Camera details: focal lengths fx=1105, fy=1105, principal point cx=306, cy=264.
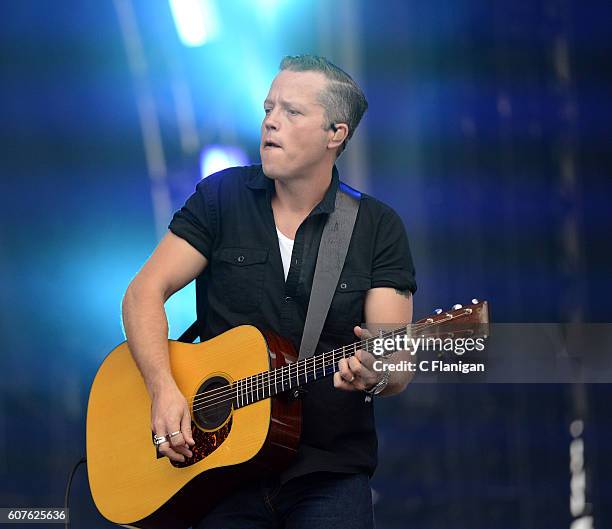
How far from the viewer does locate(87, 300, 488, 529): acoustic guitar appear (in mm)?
2715

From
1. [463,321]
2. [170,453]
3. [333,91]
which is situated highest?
[333,91]

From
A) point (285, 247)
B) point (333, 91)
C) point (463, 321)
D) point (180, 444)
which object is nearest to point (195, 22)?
point (333, 91)

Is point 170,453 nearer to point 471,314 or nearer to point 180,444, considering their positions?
point 180,444

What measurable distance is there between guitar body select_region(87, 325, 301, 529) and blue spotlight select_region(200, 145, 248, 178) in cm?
133

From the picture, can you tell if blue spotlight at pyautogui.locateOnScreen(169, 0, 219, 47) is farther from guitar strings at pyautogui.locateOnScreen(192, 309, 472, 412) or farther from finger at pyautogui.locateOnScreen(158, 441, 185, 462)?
finger at pyautogui.locateOnScreen(158, 441, 185, 462)

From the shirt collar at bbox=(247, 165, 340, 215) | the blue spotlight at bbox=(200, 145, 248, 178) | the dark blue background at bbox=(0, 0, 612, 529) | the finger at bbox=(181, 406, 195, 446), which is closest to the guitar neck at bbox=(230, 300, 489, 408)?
the finger at bbox=(181, 406, 195, 446)

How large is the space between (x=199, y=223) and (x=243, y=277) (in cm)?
20

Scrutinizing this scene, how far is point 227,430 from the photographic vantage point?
279 centimetres

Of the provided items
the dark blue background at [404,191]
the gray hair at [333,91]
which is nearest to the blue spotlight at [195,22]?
the dark blue background at [404,191]

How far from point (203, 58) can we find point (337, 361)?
1988mm

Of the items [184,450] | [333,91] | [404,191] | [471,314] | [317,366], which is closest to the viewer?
[471,314]

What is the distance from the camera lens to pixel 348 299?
2982 millimetres

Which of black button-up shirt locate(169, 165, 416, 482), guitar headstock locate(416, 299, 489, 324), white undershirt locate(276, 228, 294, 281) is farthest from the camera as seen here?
white undershirt locate(276, 228, 294, 281)

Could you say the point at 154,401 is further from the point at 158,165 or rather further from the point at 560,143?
the point at 560,143
